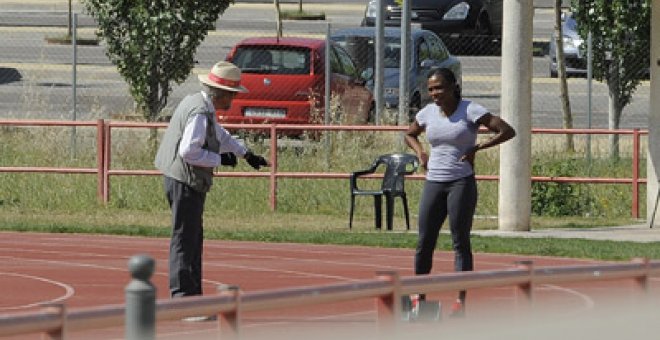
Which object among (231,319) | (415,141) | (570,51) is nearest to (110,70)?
(570,51)

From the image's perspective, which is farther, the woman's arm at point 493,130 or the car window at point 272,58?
the car window at point 272,58

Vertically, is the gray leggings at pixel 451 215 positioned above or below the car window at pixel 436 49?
below

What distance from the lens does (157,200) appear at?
950 inches

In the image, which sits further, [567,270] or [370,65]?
[370,65]

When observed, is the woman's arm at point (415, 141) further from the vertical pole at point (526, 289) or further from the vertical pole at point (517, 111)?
the vertical pole at point (517, 111)

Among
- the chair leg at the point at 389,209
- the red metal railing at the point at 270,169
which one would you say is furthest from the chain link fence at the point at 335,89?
the chair leg at the point at 389,209

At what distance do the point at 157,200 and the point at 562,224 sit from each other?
5.12 metres

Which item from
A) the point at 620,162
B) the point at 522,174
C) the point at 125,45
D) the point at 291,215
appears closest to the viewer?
the point at 522,174

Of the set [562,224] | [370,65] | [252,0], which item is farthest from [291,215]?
[252,0]

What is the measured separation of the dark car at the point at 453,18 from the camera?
38.5 m

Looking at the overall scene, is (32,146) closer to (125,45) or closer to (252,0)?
(125,45)

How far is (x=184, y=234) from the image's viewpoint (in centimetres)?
1263

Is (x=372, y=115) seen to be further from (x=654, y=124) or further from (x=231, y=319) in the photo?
(x=231, y=319)

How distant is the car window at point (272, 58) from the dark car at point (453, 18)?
1046 centimetres
